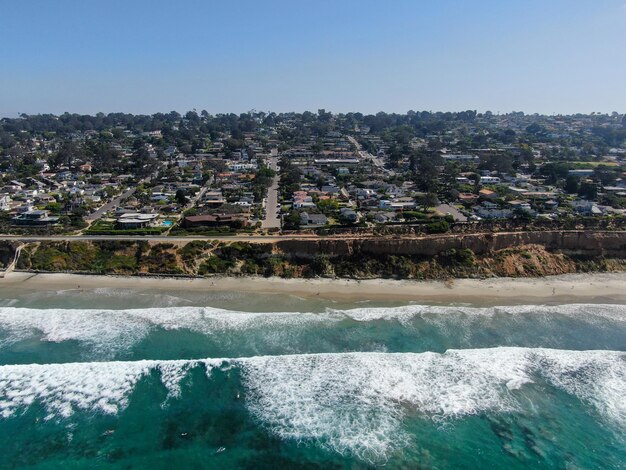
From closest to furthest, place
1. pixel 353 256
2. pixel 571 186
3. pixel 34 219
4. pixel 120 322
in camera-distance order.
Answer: pixel 120 322, pixel 353 256, pixel 34 219, pixel 571 186

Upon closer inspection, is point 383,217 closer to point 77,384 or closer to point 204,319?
point 204,319

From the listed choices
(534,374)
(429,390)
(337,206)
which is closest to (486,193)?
(337,206)

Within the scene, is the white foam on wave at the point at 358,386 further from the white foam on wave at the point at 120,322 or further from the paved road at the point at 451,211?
the paved road at the point at 451,211

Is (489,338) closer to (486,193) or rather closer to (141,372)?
(141,372)

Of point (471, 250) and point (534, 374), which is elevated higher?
point (471, 250)

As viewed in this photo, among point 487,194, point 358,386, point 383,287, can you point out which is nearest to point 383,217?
point 383,287

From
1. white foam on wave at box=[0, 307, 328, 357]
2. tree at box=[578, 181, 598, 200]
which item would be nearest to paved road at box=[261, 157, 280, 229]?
white foam on wave at box=[0, 307, 328, 357]
